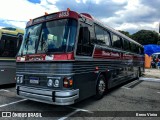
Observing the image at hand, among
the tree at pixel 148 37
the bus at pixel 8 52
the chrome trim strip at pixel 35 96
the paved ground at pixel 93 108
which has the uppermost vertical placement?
the tree at pixel 148 37

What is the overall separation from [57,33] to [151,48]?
28.5 m

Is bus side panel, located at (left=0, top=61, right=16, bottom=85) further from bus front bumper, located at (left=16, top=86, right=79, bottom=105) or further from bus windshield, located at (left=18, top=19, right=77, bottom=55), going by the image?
bus front bumper, located at (left=16, top=86, right=79, bottom=105)

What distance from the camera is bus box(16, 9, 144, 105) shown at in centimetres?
541

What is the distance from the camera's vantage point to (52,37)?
19.2 ft

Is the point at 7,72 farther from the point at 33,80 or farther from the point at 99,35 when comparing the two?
the point at 99,35

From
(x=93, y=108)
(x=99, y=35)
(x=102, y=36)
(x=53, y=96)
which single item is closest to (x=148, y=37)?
(x=102, y=36)

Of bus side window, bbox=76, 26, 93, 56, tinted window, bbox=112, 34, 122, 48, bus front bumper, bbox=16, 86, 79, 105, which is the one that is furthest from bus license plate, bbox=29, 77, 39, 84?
tinted window, bbox=112, 34, 122, 48

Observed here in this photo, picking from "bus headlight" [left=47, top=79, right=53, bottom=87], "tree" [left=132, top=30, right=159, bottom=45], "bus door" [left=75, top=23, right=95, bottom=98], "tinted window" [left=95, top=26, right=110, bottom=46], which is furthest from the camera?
"tree" [left=132, top=30, right=159, bottom=45]

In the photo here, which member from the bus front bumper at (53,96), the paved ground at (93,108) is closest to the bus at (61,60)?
the bus front bumper at (53,96)

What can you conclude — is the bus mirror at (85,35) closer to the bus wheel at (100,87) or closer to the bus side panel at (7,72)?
the bus wheel at (100,87)

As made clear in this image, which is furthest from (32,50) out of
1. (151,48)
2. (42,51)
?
(151,48)

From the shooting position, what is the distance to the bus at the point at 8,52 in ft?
30.3

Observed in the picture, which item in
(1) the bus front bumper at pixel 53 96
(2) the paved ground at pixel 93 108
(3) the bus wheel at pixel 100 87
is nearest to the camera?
(1) the bus front bumper at pixel 53 96

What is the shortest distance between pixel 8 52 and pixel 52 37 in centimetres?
453
